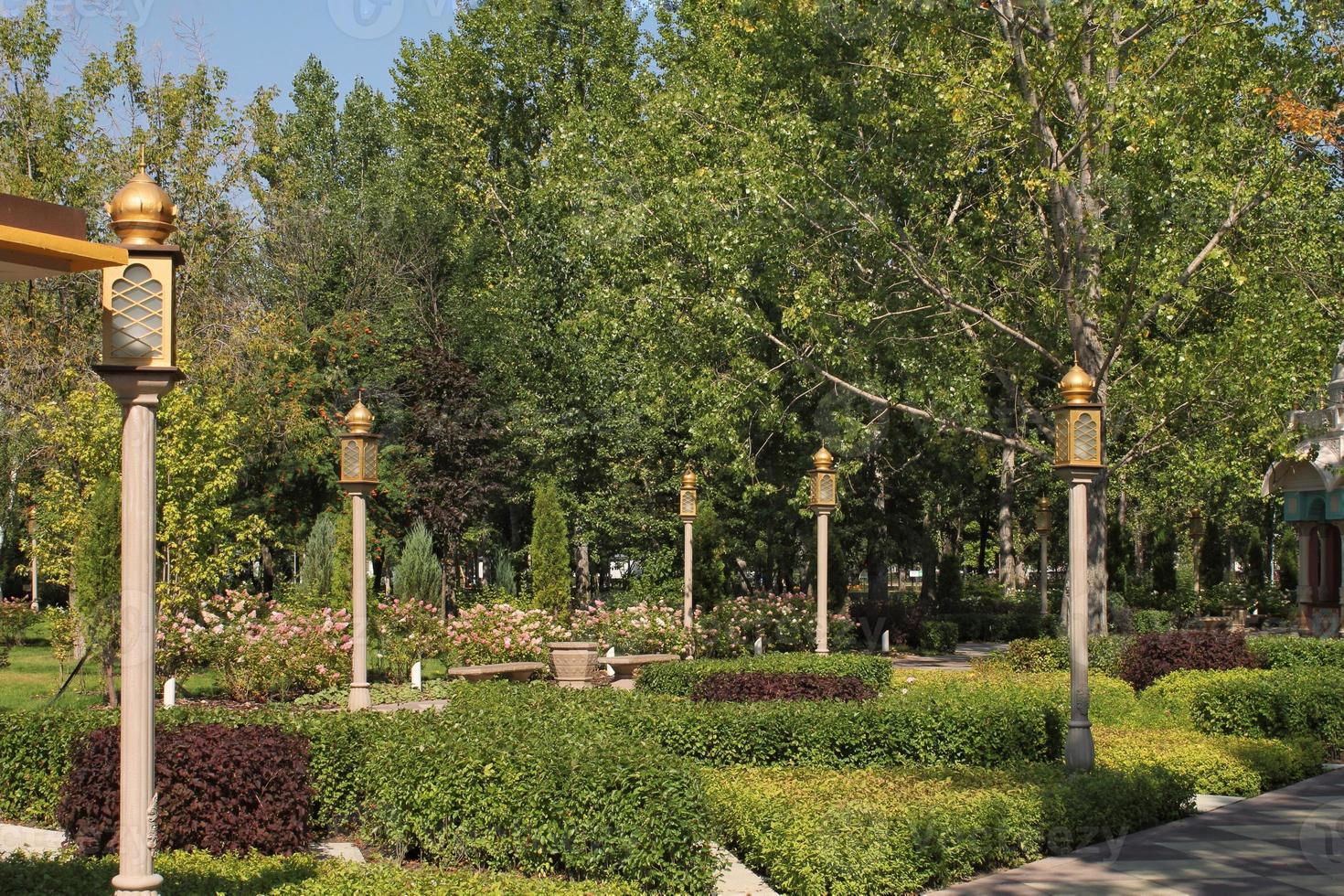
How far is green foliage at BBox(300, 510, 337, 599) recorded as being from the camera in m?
22.8

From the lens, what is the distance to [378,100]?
46.4 meters

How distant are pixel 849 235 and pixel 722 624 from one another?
7.22 meters

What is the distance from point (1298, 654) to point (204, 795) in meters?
15.1

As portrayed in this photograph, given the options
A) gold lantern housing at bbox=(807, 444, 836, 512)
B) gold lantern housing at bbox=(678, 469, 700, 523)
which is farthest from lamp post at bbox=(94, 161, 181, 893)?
gold lantern housing at bbox=(678, 469, 700, 523)

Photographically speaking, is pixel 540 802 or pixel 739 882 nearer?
pixel 540 802

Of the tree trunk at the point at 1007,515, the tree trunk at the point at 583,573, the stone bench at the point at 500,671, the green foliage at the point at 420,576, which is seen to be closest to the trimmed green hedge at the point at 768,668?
the stone bench at the point at 500,671

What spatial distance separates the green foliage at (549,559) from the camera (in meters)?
25.1

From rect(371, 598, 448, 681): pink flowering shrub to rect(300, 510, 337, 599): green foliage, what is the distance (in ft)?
7.76

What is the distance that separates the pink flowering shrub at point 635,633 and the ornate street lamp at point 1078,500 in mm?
11281

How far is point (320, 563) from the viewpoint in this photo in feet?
75.9

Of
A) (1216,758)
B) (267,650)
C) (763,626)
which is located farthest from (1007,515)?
(1216,758)

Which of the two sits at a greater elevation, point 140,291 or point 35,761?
point 140,291

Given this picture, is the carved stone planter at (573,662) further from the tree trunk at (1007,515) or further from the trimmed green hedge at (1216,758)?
the tree trunk at (1007,515)

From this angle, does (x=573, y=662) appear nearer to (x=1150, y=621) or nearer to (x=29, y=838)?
(x=29, y=838)
